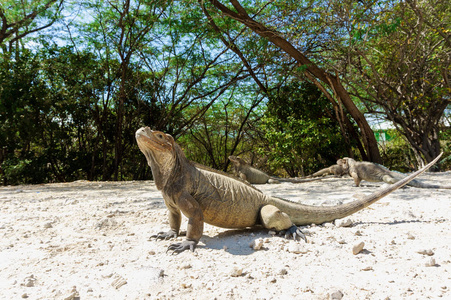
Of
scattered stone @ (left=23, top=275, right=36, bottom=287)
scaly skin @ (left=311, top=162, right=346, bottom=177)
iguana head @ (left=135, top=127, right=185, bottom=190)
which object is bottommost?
scattered stone @ (left=23, top=275, right=36, bottom=287)

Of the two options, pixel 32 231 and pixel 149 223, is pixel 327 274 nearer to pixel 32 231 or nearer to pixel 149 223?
pixel 149 223

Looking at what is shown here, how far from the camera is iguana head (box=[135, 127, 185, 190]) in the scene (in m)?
2.98

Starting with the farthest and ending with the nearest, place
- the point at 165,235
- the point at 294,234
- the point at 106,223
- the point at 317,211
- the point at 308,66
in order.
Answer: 1. the point at 308,66
2. the point at 106,223
3. the point at 317,211
4. the point at 165,235
5. the point at 294,234

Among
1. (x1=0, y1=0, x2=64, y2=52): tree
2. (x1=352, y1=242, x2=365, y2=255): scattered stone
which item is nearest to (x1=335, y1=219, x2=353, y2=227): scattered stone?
(x1=352, y1=242, x2=365, y2=255): scattered stone

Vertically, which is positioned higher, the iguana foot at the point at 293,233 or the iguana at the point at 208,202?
the iguana at the point at 208,202

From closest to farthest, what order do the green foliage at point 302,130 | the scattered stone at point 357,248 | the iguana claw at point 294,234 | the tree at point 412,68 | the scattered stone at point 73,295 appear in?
the scattered stone at point 73,295, the scattered stone at point 357,248, the iguana claw at point 294,234, the tree at point 412,68, the green foliage at point 302,130

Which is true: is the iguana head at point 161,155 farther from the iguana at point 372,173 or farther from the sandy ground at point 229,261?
the iguana at point 372,173

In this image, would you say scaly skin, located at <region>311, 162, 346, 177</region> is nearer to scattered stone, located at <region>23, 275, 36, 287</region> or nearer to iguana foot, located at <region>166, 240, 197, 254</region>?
iguana foot, located at <region>166, 240, 197, 254</region>

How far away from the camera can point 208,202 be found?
10.6 feet

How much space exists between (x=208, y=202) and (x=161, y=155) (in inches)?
28.8

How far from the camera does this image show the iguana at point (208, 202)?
3035 mm

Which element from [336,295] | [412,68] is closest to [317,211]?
[336,295]

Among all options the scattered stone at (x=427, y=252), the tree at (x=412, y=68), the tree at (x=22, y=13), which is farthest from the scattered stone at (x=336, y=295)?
the tree at (x=22, y=13)

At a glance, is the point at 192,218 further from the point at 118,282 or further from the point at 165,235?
the point at 118,282
